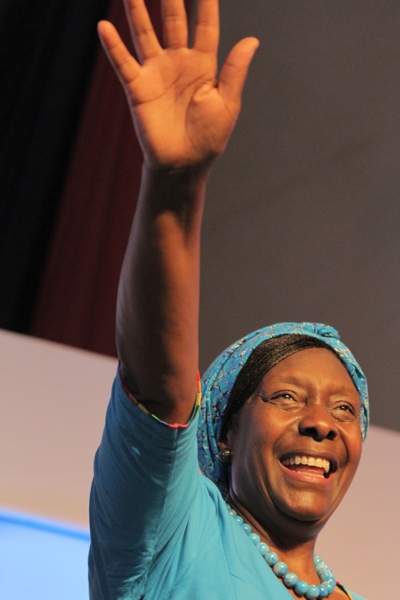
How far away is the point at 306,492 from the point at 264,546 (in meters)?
0.07

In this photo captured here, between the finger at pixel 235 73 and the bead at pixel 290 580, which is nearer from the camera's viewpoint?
the finger at pixel 235 73

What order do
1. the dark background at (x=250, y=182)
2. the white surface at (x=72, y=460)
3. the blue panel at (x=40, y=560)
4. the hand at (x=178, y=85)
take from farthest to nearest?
the dark background at (x=250, y=182) → the white surface at (x=72, y=460) → the blue panel at (x=40, y=560) → the hand at (x=178, y=85)

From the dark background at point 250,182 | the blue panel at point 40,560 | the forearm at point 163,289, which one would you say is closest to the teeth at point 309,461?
the forearm at point 163,289

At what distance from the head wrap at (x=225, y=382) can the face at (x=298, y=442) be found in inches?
0.8

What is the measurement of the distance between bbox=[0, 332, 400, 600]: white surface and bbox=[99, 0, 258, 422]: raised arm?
2.58 feet

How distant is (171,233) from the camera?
832mm

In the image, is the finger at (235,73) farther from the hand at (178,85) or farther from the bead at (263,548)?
the bead at (263,548)

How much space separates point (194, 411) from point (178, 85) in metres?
0.28

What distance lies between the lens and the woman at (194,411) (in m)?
0.83

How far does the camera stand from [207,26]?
829 mm

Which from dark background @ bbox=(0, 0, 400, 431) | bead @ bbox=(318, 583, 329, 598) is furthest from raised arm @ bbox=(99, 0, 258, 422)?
dark background @ bbox=(0, 0, 400, 431)

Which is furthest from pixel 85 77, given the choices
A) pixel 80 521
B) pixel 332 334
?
pixel 332 334

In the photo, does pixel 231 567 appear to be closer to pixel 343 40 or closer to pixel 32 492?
pixel 32 492

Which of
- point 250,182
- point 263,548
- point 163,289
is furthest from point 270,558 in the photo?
point 250,182
